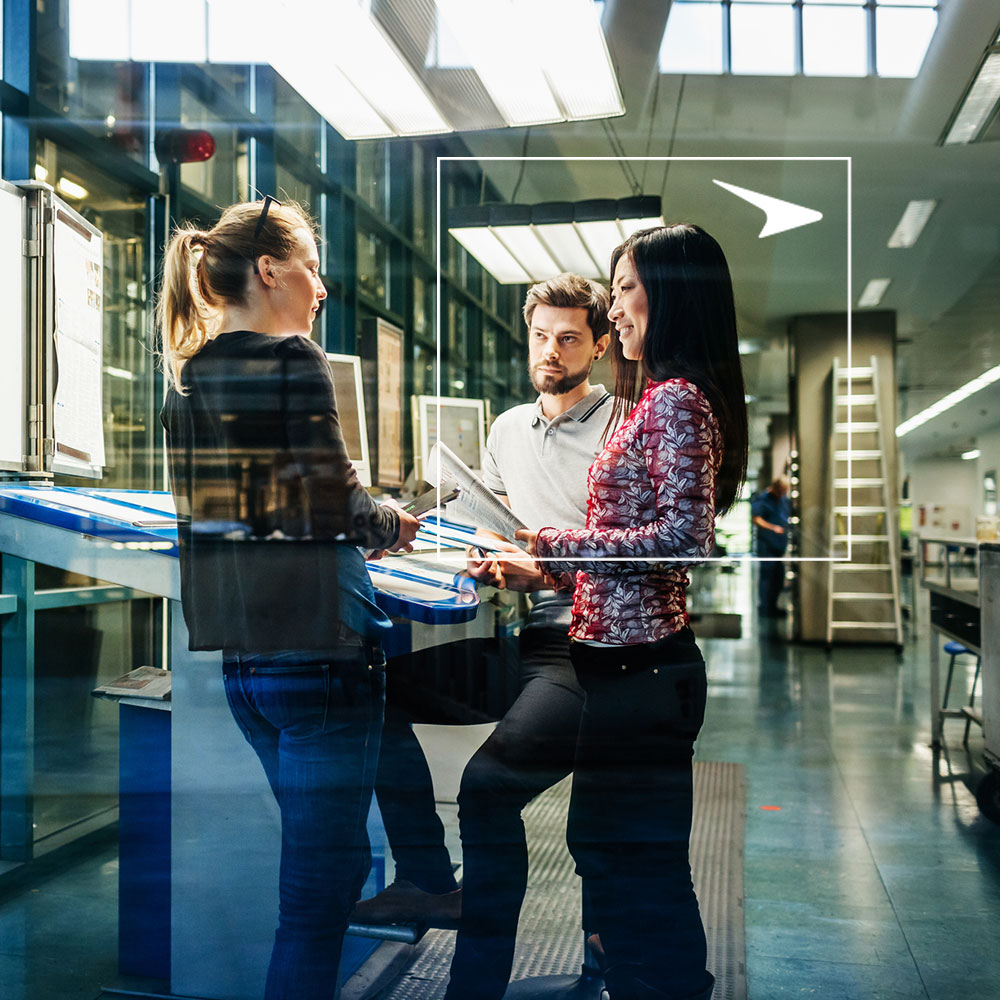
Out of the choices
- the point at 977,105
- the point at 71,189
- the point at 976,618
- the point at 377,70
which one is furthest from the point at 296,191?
the point at 976,618

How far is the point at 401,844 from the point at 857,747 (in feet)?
3.54

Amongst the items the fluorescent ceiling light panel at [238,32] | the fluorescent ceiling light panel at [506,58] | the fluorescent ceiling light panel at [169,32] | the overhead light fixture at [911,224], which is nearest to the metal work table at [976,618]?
the overhead light fixture at [911,224]

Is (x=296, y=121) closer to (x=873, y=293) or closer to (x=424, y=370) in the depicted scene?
(x=424, y=370)

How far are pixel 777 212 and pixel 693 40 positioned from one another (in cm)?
37

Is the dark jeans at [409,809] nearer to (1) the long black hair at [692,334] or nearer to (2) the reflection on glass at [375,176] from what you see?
(1) the long black hair at [692,334]

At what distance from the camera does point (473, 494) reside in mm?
1722

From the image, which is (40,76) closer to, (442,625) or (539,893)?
(442,625)

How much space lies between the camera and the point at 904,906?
2141 millimetres

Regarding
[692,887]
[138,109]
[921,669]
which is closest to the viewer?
[692,887]

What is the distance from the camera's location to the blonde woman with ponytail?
1649 millimetres

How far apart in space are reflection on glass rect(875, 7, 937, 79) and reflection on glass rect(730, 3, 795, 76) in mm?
157

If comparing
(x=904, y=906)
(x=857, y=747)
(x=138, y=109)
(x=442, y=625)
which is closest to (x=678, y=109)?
(x=442, y=625)

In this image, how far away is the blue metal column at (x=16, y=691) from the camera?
2.62 meters

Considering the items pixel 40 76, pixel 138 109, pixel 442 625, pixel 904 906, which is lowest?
pixel 904 906
